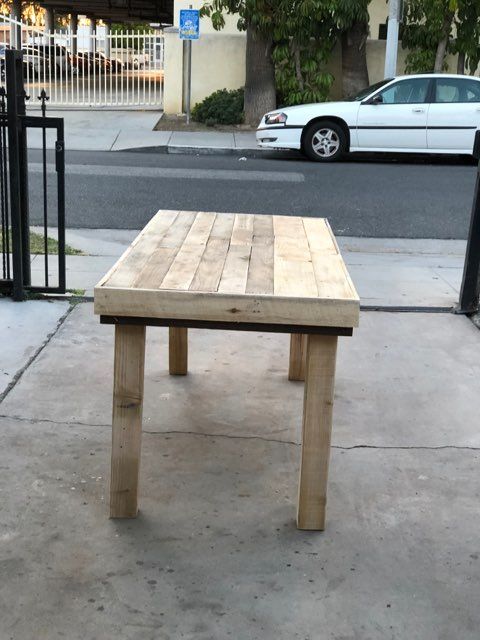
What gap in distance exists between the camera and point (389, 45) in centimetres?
1714

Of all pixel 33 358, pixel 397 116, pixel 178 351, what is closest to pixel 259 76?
pixel 397 116

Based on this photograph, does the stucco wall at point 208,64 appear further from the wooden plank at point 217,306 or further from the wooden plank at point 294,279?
the wooden plank at point 217,306

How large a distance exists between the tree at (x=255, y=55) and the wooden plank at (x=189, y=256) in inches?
574

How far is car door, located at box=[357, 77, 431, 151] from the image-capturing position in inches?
594

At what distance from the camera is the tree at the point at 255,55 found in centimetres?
1819

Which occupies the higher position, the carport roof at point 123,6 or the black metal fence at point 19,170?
the carport roof at point 123,6

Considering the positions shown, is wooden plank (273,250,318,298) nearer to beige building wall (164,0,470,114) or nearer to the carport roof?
beige building wall (164,0,470,114)

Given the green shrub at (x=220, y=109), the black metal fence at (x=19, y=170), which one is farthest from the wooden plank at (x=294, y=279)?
the green shrub at (x=220, y=109)

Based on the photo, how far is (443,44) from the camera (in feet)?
61.8

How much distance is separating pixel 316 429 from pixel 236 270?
686mm

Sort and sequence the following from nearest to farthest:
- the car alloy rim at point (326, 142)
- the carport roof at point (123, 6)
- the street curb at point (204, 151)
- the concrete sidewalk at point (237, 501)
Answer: the concrete sidewalk at point (237, 501), the car alloy rim at point (326, 142), the street curb at point (204, 151), the carport roof at point (123, 6)

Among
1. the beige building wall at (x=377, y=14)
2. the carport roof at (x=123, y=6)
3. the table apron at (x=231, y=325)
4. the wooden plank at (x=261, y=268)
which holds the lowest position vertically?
the table apron at (x=231, y=325)

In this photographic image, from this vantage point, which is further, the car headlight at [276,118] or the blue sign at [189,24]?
the blue sign at [189,24]

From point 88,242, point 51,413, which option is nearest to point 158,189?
point 88,242
